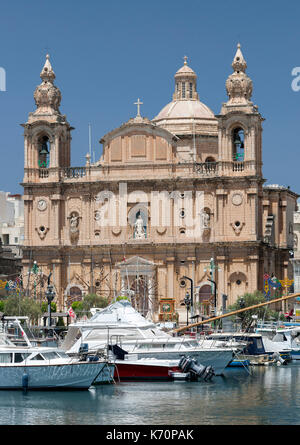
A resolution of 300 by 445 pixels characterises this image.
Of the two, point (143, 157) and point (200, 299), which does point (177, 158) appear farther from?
point (200, 299)

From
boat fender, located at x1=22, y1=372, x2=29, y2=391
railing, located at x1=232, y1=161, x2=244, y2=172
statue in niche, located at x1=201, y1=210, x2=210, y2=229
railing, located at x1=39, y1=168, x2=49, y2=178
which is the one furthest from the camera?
railing, located at x1=39, y1=168, x2=49, y2=178

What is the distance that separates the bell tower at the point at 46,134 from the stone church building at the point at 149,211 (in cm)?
9

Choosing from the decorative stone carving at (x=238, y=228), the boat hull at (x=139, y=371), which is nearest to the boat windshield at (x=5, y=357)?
the boat hull at (x=139, y=371)

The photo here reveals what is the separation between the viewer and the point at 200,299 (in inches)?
4035

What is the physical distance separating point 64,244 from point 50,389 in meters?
54.4

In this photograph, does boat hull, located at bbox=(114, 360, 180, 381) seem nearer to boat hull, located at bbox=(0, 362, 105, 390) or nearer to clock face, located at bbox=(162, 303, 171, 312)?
boat hull, located at bbox=(0, 362, 105, 390)

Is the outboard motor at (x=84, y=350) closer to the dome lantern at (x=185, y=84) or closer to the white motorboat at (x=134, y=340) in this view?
the white motorboat at (x=134, y=340)

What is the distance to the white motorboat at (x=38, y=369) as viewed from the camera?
51000 mm

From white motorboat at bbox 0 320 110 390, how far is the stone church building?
1835 inches

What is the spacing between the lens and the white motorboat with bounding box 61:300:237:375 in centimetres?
5831

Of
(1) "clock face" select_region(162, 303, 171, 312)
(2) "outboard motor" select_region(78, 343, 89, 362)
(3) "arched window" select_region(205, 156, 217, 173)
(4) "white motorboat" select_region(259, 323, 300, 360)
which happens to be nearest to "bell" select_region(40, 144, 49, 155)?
(3) "arched window" select_region(205, 156, 217, 173)

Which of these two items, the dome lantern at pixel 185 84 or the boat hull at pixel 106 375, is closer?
the boat hull at pixel 106 375

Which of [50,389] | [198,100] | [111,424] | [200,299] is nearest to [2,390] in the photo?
[50,389]
